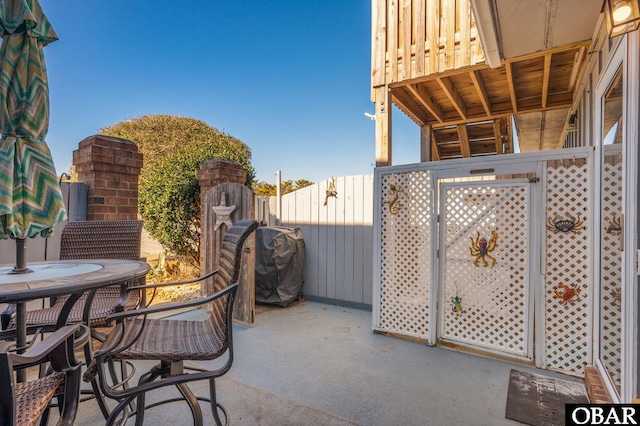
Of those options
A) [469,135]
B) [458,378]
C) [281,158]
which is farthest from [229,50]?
[458,378]

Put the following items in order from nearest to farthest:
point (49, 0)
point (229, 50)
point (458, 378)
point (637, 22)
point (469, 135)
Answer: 1. point (637, 22)
2. point (458, 378)
3. point (49, 0)
4. point (469, 135)
5. point (229, 50)

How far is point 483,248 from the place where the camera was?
3.31m

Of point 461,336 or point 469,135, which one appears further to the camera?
point 469,135

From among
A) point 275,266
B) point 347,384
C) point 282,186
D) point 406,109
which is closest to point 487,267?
point 347,384

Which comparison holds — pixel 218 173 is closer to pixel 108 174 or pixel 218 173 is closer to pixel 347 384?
pixel 108 174

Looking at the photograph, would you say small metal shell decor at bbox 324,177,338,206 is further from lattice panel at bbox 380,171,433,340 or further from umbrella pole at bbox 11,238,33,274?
umbrella pole at bbox 11,238,33,274

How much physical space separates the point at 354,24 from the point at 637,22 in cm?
594

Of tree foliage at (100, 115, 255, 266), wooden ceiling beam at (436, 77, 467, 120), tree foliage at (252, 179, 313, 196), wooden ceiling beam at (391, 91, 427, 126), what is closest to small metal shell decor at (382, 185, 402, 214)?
wooden ceiling beam at (391, 91, 427, 126)

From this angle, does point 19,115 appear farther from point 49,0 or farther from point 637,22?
point 49,0

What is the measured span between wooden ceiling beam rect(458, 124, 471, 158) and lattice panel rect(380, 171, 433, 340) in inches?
102

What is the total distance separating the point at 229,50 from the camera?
743cm

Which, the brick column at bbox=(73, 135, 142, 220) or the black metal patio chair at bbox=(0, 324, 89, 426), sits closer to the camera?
the black metal patio chair at bbox=(0, 324, 89, 426)

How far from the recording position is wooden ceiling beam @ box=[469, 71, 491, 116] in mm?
3814

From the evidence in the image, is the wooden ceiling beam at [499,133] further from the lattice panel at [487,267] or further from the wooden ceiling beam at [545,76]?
the lattice panel at [487,267]
